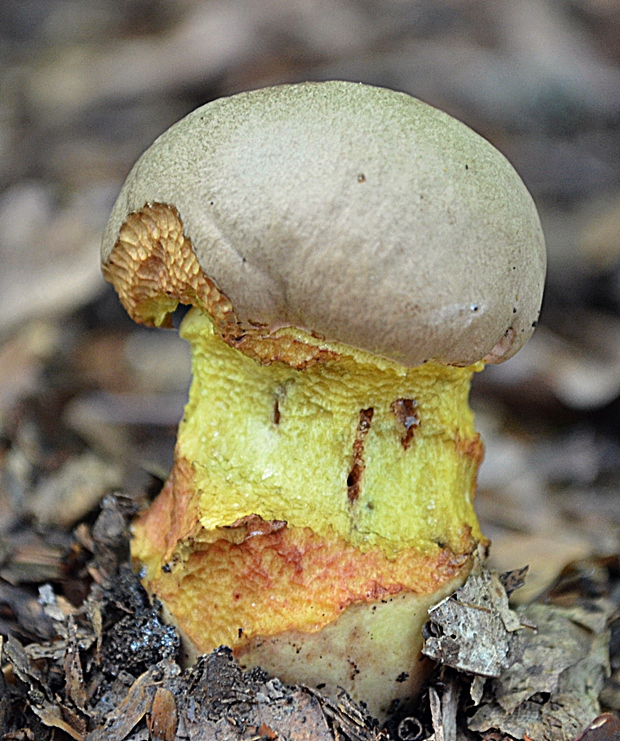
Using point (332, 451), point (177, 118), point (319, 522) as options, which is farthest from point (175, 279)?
point (177, 118)

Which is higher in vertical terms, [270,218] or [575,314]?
[270,218]

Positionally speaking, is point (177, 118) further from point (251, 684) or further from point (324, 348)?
point (251, 684)

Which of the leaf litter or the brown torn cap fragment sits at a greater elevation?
the brown torn cap fragment

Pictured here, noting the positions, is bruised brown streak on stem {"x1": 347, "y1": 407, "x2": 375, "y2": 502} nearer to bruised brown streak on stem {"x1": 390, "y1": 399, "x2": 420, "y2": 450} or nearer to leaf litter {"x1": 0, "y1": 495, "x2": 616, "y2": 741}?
bruised brown streak on stem {"x1": 390, "y1": 399, "x2": 420, "y2": 450}

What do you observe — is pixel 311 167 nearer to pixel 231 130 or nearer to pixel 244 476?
pixel 231 130

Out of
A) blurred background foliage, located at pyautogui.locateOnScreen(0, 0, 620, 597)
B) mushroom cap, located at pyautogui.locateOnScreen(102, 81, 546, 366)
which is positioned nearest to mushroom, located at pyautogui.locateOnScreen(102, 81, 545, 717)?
mushroom cap, located at pyautogui.locateOnScreen(102, 81, 546, 366)

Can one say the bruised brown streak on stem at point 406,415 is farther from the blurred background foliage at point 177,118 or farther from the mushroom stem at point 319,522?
the blurred background foliage at point 177,118

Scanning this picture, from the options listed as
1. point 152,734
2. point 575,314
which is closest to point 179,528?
point 152,734

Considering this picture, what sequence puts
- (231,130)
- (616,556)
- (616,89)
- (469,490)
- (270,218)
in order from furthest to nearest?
(616,89) < (616,556) < (469,490) < (231,130) < (270,218)

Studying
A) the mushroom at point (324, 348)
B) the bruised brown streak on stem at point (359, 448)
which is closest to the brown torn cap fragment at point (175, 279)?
the mushroom at point (324, 348)
